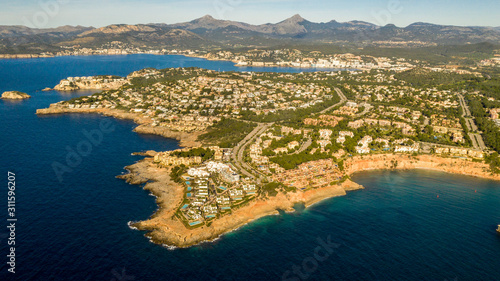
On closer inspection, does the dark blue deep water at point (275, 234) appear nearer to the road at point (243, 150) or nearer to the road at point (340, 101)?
the road at point (243, 150)

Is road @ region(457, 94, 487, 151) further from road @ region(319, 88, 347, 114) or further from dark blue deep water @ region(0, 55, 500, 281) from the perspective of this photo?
road @ region(319, 88, 347, 114)

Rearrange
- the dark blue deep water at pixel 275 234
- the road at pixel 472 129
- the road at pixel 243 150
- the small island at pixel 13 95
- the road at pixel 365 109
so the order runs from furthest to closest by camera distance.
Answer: the small island at pixel 13 95, the road at pixel 365 109, the road at pixel 472 129, the road at pixel 243 150, the dark blue deep water at pixel 275 234

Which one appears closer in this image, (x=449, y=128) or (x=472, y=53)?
(x=449, y=128)

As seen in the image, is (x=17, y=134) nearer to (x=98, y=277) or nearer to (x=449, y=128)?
(x=98, y=277)

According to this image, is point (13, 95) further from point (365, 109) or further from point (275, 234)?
point (365, 109)

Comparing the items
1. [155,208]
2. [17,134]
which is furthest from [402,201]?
[17,134]

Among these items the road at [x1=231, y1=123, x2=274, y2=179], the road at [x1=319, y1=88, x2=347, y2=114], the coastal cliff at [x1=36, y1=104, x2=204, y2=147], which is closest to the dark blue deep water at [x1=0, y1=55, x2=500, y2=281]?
the road at [x1=231, y1=123, x2=274, y2=179]

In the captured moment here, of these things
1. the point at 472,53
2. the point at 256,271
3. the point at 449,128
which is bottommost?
the point at 256,271

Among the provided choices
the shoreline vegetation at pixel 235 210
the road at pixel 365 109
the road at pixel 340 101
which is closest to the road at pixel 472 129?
the shoreline vegetation at pixel 235 210
